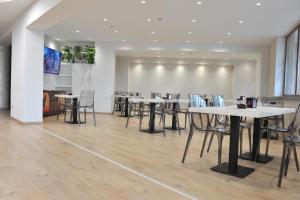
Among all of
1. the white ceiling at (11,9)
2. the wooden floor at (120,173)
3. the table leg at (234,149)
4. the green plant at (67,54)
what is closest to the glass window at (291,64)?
the wooden floor at (120,173)

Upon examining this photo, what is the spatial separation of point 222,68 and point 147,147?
1100 centimetres

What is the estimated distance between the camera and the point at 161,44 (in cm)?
1095

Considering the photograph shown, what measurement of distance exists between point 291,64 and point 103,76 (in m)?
6.84

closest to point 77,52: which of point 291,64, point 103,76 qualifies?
point 103,76

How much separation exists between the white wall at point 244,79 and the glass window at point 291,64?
493 cm

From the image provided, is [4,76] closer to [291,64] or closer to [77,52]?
[77,52]

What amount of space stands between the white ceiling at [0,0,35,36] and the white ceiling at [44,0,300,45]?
1.15 metres

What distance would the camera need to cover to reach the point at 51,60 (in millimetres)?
9539

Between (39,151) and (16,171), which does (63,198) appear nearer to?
(16,171)

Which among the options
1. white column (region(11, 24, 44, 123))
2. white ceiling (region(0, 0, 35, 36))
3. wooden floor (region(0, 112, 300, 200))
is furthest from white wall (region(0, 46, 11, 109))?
wooden floor (region(0, 112, 300, 200))

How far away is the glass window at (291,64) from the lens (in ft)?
26.2

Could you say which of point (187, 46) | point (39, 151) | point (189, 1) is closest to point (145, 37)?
point (187, 46)

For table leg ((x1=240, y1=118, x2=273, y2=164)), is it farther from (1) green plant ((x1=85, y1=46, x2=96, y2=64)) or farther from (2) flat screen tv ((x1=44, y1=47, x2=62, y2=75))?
(1) green plant ((x1=85, y1=46, x2=96, y2=64))

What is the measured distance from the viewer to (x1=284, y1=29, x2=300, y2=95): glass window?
8000 mm
